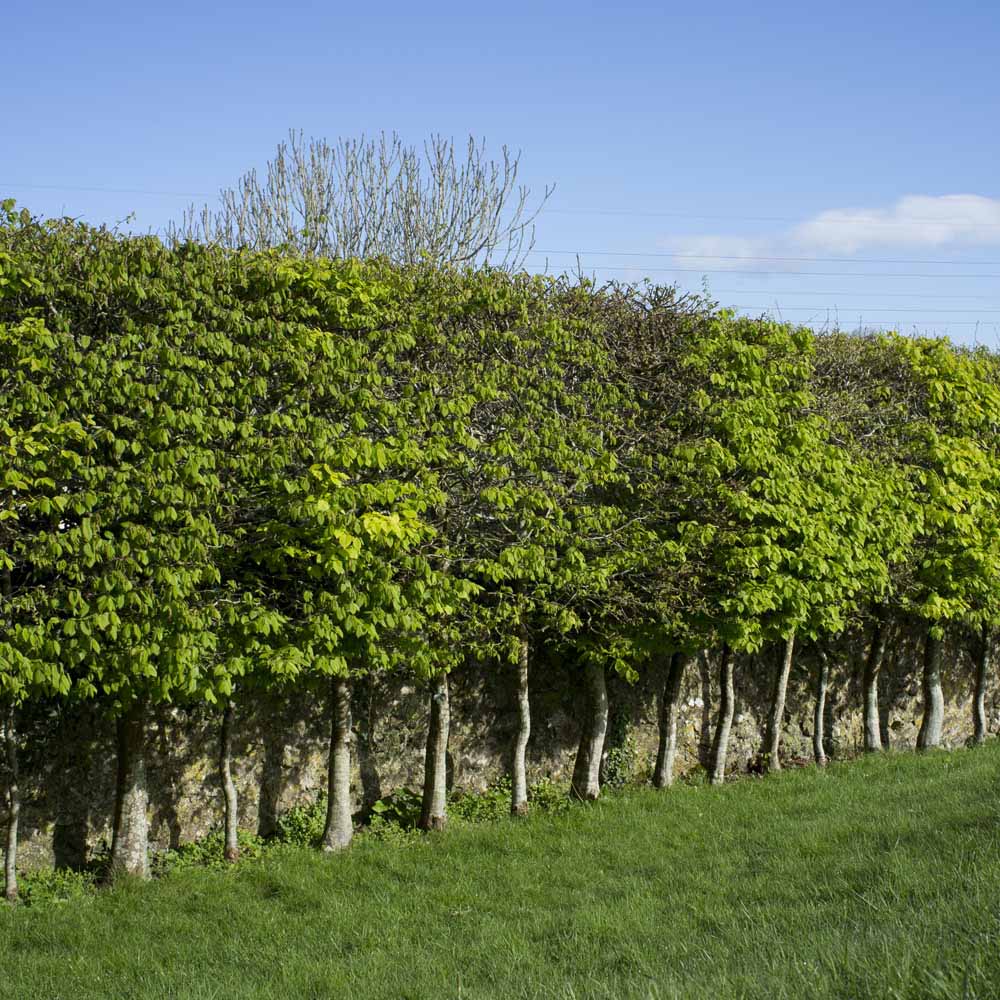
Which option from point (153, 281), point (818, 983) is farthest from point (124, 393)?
point (818, 983)

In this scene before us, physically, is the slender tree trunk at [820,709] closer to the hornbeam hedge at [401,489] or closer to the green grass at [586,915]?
the hornbeam hedge at [401,489]

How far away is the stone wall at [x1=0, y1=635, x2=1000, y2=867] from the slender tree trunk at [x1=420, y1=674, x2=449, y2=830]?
117 cm

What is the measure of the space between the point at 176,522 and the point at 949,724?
697 inches

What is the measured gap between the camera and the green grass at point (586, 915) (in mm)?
6477

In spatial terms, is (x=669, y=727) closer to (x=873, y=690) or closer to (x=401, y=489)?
(x=873, y=690)

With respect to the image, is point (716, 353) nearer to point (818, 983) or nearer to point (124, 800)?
point (124, 800)

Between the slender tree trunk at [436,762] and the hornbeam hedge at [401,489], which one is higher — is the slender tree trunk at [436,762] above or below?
below

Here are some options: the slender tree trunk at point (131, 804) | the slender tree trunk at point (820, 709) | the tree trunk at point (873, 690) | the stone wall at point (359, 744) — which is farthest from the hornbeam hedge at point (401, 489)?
the tree trunk at point (873, 690)

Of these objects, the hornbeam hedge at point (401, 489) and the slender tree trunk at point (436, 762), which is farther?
the slender tree trunk at point (436, 762)

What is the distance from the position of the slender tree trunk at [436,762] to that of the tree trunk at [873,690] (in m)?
9.27

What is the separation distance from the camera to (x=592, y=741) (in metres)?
14.9

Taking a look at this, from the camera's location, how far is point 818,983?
5.85 metres

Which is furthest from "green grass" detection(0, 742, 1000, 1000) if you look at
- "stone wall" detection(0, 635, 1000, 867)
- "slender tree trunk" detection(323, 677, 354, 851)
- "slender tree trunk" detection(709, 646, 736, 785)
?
"slender tree trunk" detection(709, 646, 736, 785)

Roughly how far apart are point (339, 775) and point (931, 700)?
12.5m
